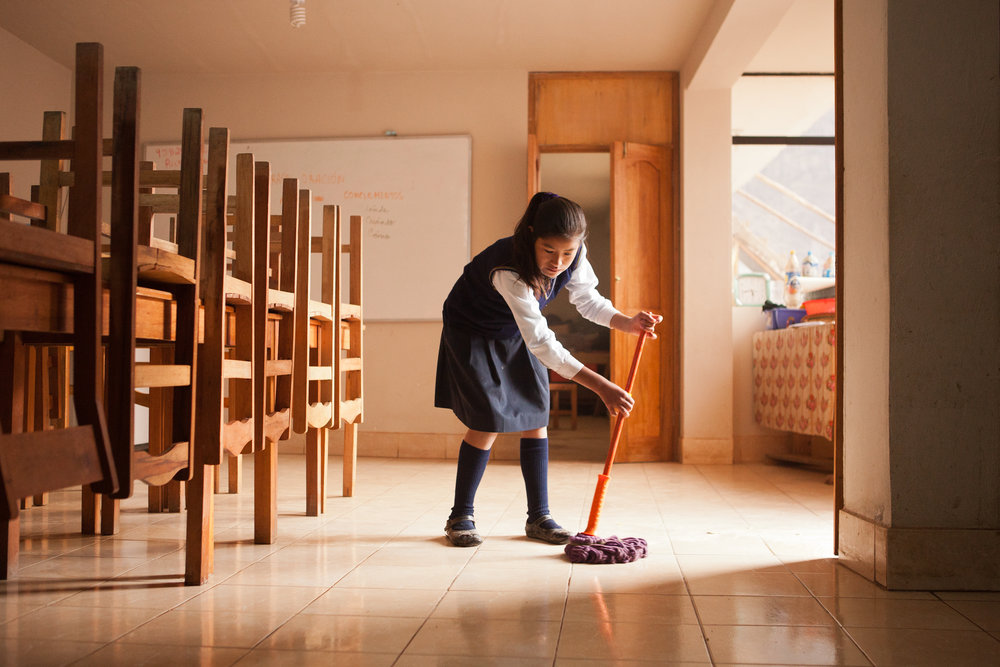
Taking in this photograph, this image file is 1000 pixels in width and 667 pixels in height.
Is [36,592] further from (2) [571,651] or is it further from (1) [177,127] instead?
(1) [177,127]

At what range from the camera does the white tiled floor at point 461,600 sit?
133 cm

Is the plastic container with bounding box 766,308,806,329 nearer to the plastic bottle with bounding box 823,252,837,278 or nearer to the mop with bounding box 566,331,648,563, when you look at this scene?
the plastic bottle with bounding box 823,252,837,278

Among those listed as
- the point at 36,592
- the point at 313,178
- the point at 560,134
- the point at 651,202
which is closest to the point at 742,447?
the point at 651,202

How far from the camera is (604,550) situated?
6.54ft

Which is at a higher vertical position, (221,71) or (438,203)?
(221,71)

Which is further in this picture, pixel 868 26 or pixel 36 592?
pixel 868 26

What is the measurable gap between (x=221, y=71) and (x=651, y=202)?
2655mm

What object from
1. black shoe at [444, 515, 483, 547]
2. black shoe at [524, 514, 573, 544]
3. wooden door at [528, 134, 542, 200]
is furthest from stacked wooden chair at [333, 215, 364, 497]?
wooden door at [528, 134, 542, 200]

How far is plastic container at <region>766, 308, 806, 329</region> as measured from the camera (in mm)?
4227

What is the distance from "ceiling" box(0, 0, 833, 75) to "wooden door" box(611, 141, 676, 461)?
606 millimetres

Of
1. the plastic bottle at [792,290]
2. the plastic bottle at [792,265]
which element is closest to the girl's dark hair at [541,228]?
the plastic bottle at [792,290]

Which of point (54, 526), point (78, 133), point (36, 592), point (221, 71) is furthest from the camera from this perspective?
point (221, 71)

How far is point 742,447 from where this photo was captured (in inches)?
174

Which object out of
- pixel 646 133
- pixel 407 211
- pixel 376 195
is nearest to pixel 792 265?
pixel 646 133
